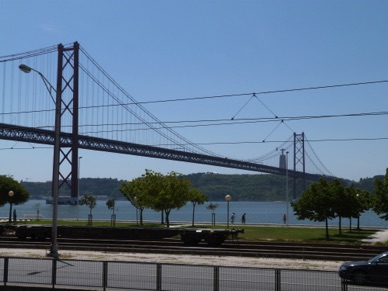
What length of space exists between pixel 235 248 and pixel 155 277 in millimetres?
14418

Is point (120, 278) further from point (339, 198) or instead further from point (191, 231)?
point (339, 198)

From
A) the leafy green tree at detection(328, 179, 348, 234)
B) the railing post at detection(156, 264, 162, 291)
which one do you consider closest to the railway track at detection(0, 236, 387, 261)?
the leafy green tree at detection(328, 179, 348, 234)

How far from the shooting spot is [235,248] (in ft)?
100

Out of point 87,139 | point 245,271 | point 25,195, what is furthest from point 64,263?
point 87,139

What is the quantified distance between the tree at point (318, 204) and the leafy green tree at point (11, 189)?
105 feet

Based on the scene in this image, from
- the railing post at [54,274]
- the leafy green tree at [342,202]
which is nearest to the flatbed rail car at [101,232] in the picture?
the leafy green tree at [342,202]

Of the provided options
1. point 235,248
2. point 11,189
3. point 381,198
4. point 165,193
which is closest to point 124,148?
point 11,189

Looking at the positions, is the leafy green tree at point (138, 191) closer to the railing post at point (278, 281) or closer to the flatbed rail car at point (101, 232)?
the flatbed rail car at point (101, 232)

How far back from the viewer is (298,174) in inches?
4722

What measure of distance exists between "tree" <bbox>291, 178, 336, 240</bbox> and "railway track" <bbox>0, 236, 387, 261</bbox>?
10.6 metres

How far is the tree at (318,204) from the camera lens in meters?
41.8

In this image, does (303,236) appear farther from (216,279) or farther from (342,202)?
(216,279)

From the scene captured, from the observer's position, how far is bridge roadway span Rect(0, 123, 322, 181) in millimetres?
83625

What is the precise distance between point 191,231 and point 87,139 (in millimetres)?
62496
